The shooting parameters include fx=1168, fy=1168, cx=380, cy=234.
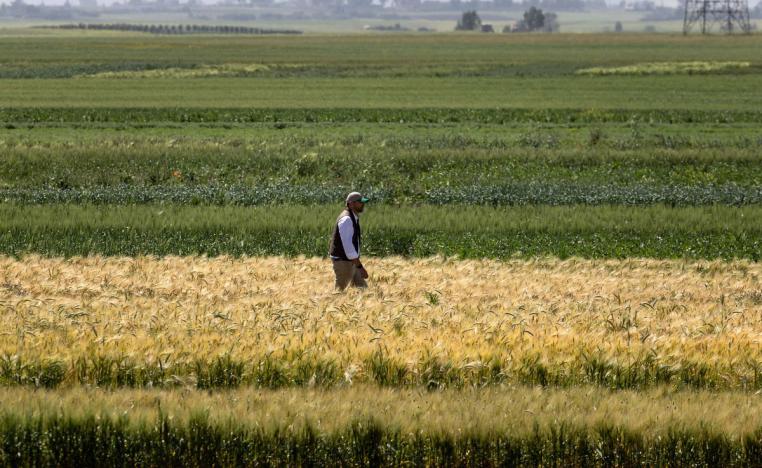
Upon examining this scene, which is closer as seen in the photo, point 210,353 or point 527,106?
point 210,353

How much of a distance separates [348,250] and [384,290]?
3.70 feet

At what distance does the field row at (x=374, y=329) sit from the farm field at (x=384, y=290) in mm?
42

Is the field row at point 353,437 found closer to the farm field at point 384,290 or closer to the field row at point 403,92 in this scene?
the farm field at point 384,290

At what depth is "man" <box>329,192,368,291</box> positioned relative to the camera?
17359 mm

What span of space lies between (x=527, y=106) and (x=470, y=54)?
236 feet

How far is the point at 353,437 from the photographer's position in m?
10.4

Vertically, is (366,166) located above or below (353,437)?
below

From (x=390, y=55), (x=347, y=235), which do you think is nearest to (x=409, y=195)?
(x=347, y=235)

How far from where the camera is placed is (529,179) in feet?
116

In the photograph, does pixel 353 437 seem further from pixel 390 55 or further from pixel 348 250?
pixel 390 55

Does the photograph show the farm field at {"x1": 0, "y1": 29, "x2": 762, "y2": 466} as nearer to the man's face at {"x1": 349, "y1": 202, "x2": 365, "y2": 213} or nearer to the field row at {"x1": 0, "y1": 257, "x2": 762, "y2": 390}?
the field row at {"x1": 0, "y1": 257, "x2": 762, "y2": 390}

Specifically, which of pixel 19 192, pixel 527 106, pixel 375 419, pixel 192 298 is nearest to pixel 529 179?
pixel 19 192

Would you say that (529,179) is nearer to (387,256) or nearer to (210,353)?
(387,256)

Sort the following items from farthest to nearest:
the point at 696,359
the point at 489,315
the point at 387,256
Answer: the point at 387,256
the point at 489,315
the point at 696,359
